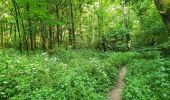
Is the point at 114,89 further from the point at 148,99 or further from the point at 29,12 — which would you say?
the point at 29,12

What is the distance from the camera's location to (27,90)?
22.2ft

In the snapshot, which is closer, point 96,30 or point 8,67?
point 8,67

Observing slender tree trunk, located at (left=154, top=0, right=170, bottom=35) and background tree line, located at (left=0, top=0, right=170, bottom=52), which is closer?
slender tree trunk, located at (left=154, top=0, right=170, bottom=35)

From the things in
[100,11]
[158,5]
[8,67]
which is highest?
[100,11]

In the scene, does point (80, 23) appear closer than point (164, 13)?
No

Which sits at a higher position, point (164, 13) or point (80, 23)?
point (80, 23)

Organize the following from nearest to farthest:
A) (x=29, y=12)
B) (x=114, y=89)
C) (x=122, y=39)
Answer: (x=114, y=89) → (x=29, y=12) → (x=122, y=39)

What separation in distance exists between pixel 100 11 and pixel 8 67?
3360 cm

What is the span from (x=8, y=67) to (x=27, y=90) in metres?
2.04

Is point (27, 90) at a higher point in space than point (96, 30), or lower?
lower

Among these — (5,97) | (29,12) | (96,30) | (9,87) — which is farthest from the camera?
(96,30)

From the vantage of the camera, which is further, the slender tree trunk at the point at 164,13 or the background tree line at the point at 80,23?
the background tree line at the point at 80,23

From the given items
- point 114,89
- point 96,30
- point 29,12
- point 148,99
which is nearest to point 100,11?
point 96,30

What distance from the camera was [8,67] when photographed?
333 inches
